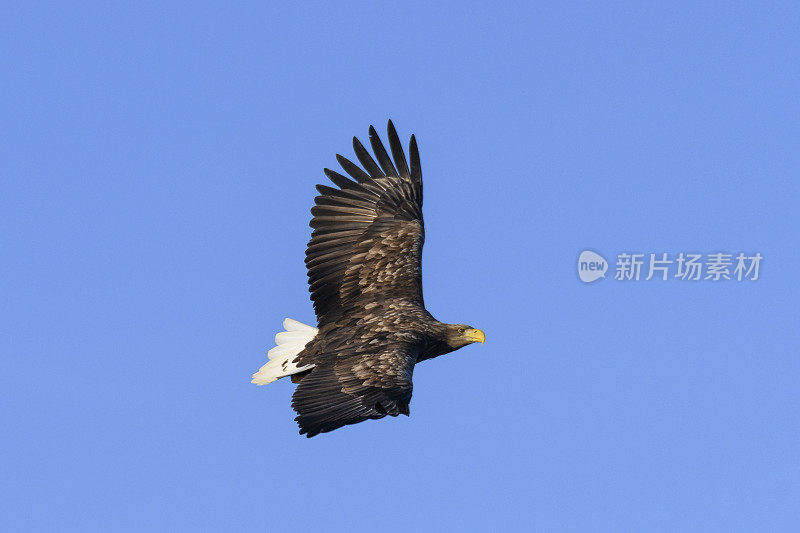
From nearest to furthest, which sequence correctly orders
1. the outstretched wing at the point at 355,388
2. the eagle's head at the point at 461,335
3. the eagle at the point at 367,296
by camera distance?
the outstretched wing at the point at 355,388 → the eagle at the point at 367,296 → the eagle's head at the point at 461,335

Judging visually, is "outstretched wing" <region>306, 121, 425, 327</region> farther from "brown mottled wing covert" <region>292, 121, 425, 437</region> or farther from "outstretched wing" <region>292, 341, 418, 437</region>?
"outstretched wing" <region>292, 341, 418, 437</region>

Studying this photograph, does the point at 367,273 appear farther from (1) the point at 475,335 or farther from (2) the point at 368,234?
(1) the point at 475,335

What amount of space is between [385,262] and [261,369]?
2.16 metres

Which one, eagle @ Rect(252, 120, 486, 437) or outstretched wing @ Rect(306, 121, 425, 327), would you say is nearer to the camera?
eagle @ Rect(252, 120, 486, 437)

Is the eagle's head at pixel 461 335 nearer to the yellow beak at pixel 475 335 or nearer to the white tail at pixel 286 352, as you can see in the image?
the yellow beak at pixel 475 335

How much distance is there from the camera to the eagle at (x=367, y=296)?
57.9 feet

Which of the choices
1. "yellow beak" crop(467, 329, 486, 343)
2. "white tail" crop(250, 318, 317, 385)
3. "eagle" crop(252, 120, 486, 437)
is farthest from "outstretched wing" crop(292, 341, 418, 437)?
"yellow beak" crop(467, 329, 486, 343)

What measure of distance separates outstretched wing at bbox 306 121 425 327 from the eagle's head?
60 cm

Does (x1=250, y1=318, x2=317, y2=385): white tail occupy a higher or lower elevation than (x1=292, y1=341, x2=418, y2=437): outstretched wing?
higher

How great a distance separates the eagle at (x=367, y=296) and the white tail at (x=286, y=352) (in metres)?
0.01

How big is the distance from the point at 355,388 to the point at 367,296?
2.44 meters

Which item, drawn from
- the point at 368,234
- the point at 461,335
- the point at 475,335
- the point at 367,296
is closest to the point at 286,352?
the point at 367,296

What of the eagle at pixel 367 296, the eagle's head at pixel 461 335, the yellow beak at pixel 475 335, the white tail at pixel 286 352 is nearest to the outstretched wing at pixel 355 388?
the eagle at pixel 367 296

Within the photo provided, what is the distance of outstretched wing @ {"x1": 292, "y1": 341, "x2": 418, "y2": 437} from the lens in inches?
663
